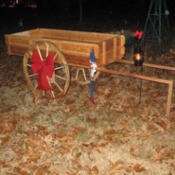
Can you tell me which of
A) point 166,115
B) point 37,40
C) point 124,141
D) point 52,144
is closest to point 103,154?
point 124,141

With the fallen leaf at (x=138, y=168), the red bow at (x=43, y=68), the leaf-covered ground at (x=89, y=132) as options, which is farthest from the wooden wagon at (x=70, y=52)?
the fallen leaf at (x=138, y=168)

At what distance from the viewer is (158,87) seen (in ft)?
22.5

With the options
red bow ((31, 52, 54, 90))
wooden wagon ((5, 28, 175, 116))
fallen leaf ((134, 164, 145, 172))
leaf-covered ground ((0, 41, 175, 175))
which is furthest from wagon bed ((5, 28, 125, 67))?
fallen leaf ((134, 164, 145, 172))

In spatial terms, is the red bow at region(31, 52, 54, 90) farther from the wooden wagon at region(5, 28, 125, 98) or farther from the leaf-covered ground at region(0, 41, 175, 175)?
the leaf-covered ground at region(0, 41, 175, 175)

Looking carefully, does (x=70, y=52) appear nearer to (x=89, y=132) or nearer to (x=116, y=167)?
(x=89, y=132)

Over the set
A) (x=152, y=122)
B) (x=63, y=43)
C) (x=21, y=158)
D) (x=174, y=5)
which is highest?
(x=174, y=5)

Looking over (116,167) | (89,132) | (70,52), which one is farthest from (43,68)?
(116,167)

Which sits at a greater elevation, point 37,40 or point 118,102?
point 37,40

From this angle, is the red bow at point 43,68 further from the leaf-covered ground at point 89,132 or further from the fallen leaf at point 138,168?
the fallen leaf at point 138,168

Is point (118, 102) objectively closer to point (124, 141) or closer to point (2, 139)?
point (124, 141)

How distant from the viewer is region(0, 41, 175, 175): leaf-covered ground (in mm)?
4285

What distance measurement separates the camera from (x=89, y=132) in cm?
512

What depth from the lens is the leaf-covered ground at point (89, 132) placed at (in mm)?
4285

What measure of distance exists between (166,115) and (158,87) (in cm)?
149
